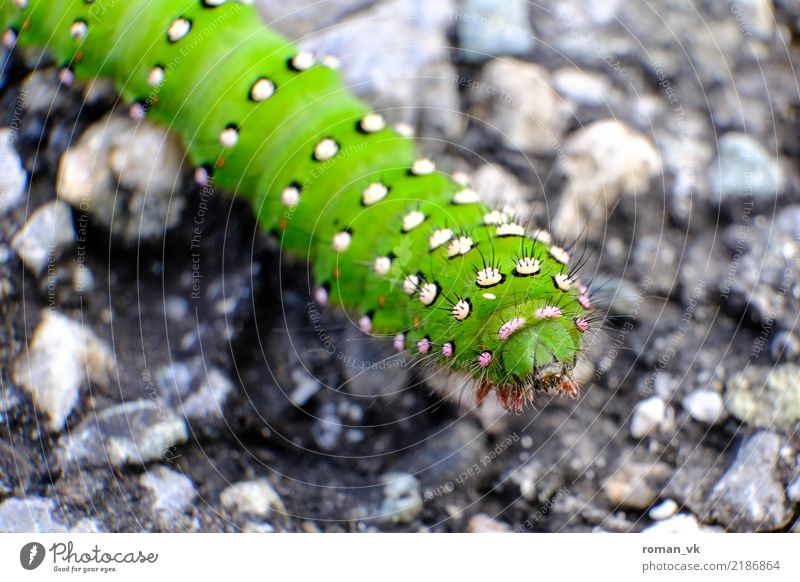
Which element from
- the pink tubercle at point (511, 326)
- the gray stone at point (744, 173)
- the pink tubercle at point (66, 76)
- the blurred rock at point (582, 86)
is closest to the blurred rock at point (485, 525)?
the pink tubercle at point (511, 326)

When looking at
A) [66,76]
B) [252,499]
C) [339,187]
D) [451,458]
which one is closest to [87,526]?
[252,499]

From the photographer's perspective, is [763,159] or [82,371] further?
[763,159]

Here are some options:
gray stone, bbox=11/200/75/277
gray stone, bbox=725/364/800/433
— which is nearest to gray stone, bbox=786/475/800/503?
gray stone, bbox=725/364/800/433

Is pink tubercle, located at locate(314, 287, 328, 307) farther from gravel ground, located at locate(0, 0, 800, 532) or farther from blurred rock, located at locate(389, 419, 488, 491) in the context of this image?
blurred rock, located at locate(389, 419, 488, 491)

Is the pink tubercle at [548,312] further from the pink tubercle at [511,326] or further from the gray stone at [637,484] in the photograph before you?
the gray stone at [637,484]

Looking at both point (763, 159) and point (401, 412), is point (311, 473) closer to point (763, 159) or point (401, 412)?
point (401, 412)

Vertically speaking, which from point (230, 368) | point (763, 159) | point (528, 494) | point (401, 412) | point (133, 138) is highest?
point (133, 138)

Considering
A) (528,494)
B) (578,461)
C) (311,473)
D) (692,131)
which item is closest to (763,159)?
(692,131)
